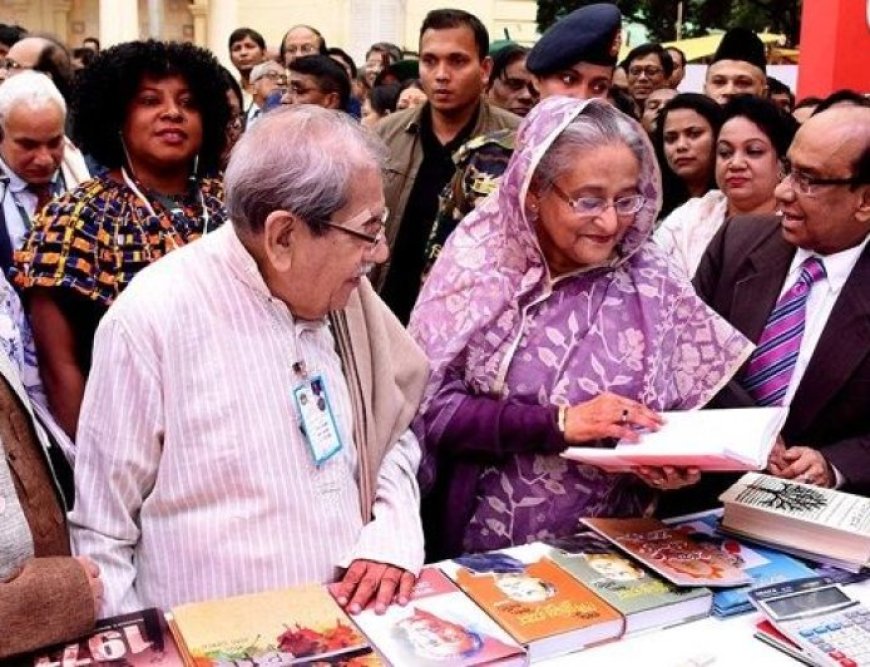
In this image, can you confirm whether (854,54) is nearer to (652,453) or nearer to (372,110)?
(372,110)

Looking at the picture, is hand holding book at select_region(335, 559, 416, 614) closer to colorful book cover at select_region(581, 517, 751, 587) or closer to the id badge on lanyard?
the id badge on lanyard

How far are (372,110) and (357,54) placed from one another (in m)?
11.7

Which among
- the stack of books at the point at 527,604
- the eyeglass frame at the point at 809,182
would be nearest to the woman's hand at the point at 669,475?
the stack of books at the point at 527,604

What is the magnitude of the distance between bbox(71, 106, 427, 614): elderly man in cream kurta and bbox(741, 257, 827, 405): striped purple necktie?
3.82 ft

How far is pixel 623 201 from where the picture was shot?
207 centimetres

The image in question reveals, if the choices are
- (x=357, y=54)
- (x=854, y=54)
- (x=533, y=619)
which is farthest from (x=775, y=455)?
(x=357, y=54)

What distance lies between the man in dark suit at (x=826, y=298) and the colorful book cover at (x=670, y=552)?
1.49 ft

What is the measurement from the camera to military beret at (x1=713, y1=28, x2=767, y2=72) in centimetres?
596

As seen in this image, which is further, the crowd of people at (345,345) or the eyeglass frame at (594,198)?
the eyeglass frame at (594,198)

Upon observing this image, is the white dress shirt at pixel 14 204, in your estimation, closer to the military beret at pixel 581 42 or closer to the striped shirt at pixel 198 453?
the striped shirt at pixel 198 453

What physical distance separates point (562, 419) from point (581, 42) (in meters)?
2.02

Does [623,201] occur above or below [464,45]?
below

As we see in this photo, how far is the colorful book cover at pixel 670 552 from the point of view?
1.75 m

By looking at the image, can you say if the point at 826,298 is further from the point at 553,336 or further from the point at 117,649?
the point at 117,649
